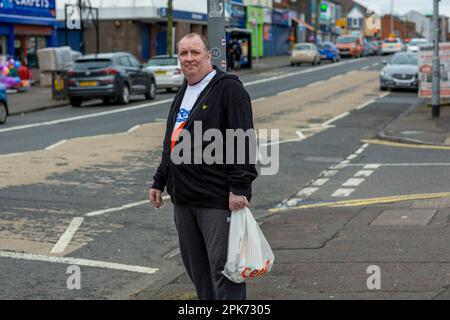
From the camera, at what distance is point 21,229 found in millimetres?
9898

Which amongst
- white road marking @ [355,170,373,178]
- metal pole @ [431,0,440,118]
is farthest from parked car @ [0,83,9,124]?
white road marking @ [355,170,373,178]

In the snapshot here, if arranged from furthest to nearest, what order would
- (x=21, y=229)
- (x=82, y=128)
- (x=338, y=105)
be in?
1. (x=338, y=105)
2. (x=82, y=128)
3. (x=21, y=229)

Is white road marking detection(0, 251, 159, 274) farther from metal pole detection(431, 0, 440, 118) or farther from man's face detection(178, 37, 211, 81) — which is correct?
metal pole detection(431, 0, 440, 118)

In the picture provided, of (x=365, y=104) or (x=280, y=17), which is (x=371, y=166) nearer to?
(x=365, y=104)

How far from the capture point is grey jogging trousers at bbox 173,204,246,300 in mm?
5410

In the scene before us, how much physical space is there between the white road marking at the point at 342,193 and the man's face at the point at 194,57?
7.29 metres

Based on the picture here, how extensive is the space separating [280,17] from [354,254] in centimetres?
8183

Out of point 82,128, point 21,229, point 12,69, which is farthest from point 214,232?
point 12,69

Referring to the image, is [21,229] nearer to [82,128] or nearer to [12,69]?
[82,128]

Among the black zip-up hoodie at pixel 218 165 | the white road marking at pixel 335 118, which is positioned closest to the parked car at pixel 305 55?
the white road marking at pixel 335 118

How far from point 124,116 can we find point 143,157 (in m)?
9.60

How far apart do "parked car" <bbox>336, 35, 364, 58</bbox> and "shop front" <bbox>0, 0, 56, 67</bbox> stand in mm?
35549
